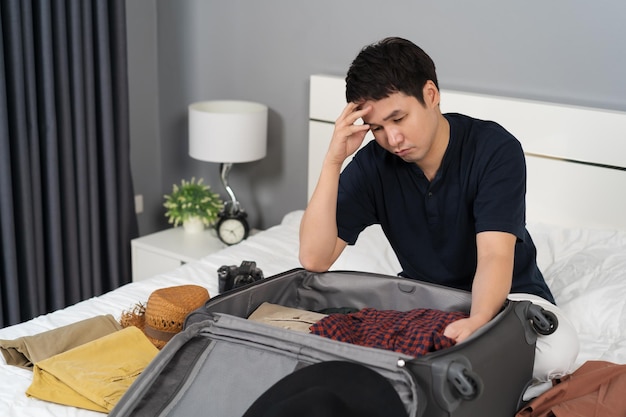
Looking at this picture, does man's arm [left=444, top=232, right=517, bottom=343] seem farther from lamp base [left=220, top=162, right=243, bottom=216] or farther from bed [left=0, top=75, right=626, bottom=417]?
lamp base [left=220, top=162, right=243, bottom=216]

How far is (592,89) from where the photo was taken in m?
2.46

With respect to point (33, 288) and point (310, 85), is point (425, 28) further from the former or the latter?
point (33, 288)

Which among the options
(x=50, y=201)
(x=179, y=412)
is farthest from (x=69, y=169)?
(x=179, y=412)

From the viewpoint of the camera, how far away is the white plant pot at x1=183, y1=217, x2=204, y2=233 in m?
3.15

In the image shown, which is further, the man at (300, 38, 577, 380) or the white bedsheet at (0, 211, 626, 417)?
the white bedsheet at (0, 211, 626, 417)

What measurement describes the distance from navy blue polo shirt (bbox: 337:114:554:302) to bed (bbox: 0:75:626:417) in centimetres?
34

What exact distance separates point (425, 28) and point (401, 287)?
144 centimetres

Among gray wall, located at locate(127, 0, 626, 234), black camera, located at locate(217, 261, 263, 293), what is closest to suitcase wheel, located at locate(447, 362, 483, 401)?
black camera, located at locate(217, 261, 263, 293)

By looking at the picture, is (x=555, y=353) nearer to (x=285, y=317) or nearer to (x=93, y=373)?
(x=285, y=317)

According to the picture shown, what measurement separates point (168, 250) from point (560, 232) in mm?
1474

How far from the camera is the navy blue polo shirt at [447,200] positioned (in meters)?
1.57

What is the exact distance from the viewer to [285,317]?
1484 millimetres

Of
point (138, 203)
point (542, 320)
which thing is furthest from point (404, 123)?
point (138, 203)

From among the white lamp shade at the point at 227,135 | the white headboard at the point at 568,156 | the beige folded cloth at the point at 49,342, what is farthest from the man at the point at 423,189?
the white lamp shade at the point at 227,135
